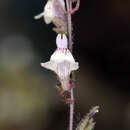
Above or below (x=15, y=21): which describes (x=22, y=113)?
below

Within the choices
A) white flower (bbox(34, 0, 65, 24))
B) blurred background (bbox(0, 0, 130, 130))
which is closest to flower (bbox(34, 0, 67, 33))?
white flower (bbox(34, 0, 65, 24))

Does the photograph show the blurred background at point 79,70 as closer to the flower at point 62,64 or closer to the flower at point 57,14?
the flower at point 57,14

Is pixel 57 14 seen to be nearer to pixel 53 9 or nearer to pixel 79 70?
pixel 53 9

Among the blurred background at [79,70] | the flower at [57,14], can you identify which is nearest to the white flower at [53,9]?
the flower at [57,14]

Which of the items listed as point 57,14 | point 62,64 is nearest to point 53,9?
point 57,14

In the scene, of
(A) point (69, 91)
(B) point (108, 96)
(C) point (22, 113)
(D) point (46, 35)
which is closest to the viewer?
(A) point (69, 91)

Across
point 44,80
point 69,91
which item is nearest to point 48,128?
point 44,80

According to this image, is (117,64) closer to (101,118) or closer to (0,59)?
(101,118)
